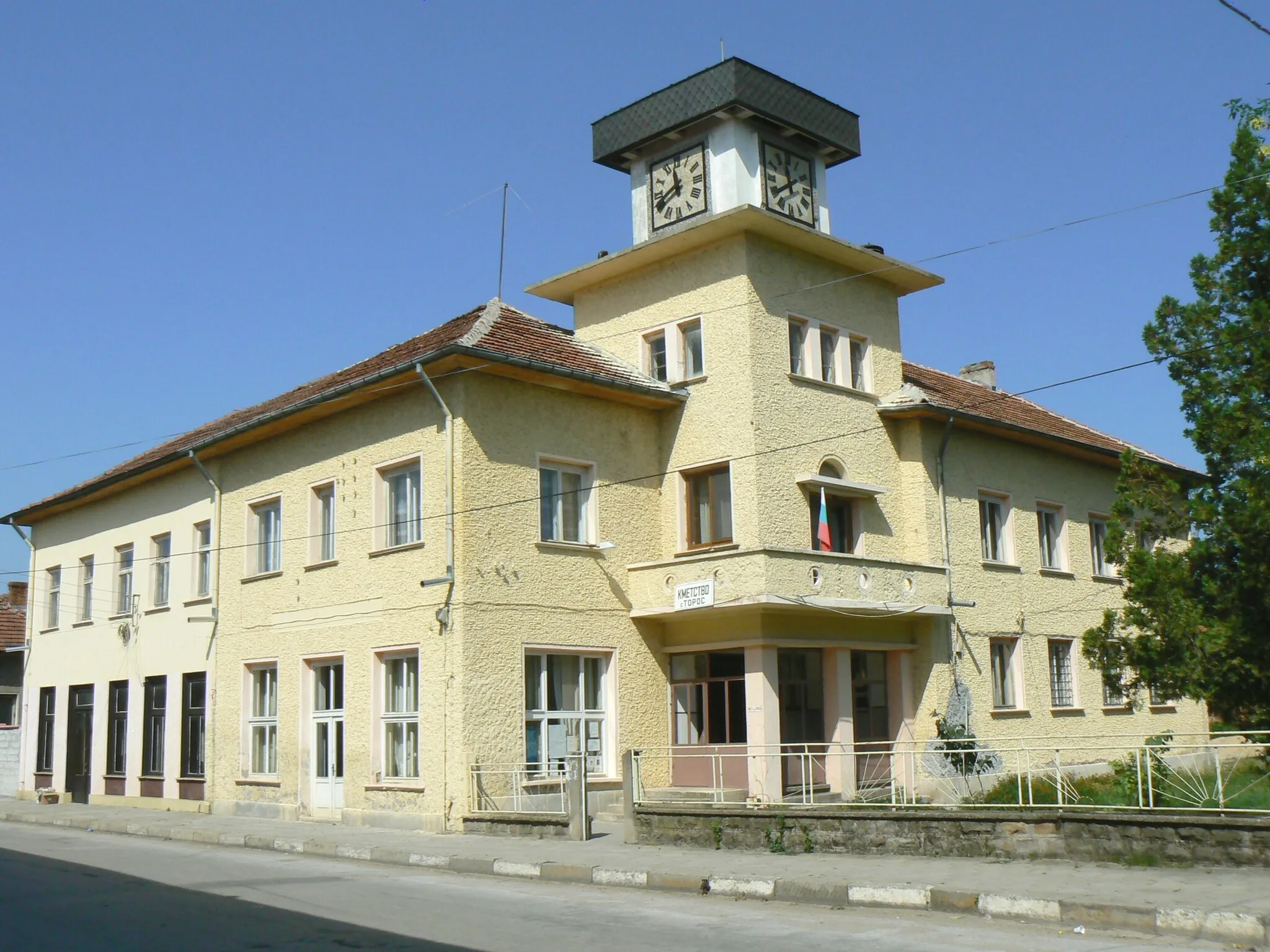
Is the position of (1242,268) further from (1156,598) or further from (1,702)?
(1,702)

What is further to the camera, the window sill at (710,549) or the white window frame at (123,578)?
the white window frame at (123,578)

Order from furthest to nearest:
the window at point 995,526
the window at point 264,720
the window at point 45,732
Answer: the window at point 45,732 < the window at point 995,526 < the window at point 264,720

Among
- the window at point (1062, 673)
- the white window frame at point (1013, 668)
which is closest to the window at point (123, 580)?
the white window frame at point (1013, 668)

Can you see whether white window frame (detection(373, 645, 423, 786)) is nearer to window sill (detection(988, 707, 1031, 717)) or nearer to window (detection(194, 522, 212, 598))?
window (detection(194, 522, 212, 598))

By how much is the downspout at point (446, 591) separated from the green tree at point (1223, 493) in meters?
9.72

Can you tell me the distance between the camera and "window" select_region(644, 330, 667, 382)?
23.2 metres

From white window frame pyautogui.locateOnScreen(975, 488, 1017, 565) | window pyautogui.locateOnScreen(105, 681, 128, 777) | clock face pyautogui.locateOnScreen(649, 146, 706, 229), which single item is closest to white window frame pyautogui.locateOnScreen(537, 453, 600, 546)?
clock face pyautogui.locateOnScreen(649, 146, 706, 229)

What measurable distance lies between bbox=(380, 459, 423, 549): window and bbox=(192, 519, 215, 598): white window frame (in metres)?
6.08

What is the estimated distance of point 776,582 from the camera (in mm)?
20000

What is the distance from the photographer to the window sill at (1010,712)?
944 inches

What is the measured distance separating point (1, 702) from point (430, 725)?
21025 millimetres

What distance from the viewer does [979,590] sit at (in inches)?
955

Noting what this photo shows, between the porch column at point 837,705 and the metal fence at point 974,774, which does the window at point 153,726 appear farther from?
the porch column at point 837,705

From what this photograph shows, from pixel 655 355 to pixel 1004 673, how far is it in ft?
31.0
